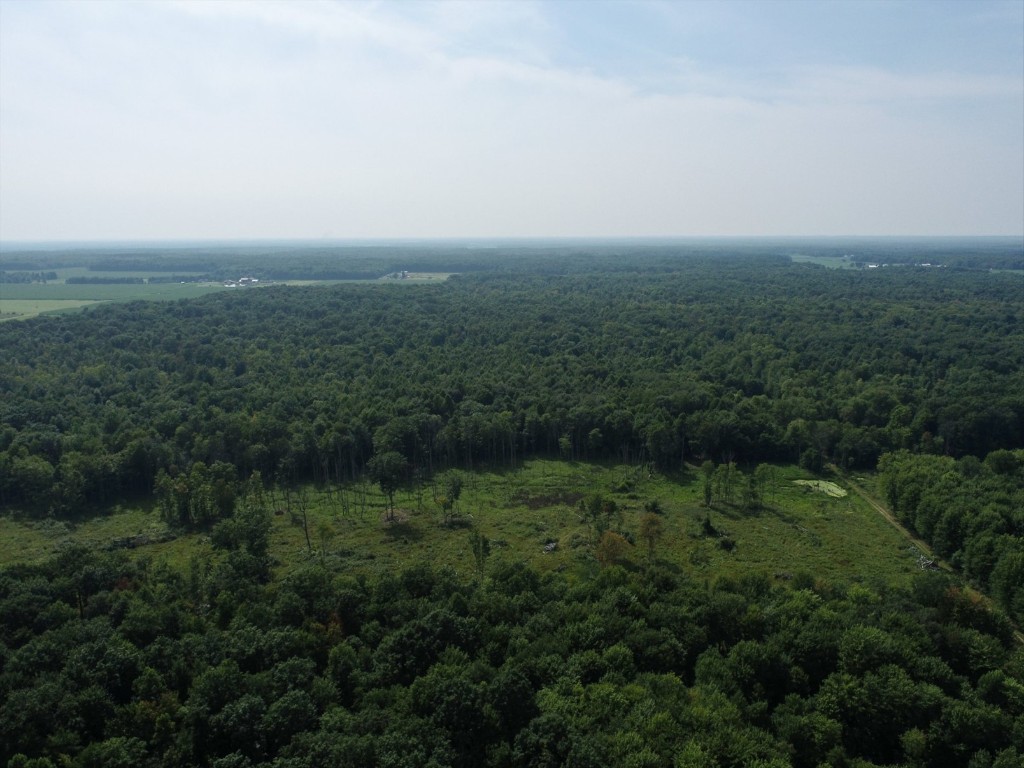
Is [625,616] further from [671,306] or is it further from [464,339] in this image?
[671,306]

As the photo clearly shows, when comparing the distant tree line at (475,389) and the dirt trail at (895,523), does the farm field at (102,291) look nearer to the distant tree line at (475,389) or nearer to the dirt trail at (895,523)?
the distant tree line at (475,389)

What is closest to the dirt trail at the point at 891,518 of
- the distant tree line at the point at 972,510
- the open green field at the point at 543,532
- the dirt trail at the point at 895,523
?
the dirt trail at the point at 895,523

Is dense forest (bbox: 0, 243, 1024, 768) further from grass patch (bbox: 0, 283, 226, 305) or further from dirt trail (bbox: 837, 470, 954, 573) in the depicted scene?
grass patch (bbox: 0, 283, 226, 305)

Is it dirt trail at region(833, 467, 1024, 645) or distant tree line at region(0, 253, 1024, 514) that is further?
distant tree line at region(0, 253, 1024, 514)

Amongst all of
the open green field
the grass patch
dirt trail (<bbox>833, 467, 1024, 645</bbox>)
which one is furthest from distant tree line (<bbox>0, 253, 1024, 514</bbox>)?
the grass patch

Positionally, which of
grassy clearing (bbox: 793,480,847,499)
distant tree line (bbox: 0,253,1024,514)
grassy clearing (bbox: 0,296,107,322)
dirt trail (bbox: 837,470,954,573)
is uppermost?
grassy clearing (bbox: 0,296,107,322)

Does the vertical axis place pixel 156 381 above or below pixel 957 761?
above

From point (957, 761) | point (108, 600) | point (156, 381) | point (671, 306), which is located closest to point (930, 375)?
point (671, 306)
